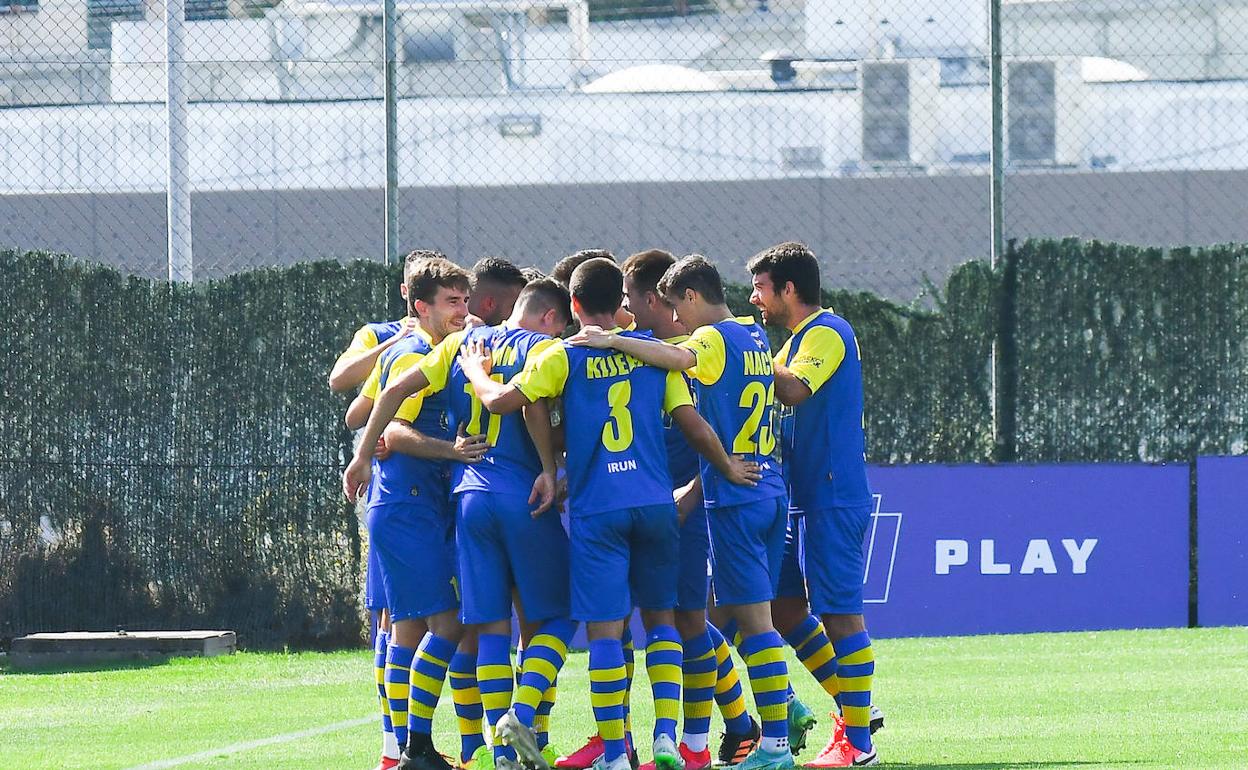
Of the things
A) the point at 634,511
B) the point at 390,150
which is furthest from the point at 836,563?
the point at 390,150

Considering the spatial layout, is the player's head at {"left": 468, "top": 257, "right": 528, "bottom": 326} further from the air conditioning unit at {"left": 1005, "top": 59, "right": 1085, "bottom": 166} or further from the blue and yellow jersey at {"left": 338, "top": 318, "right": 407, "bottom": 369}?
the air conditioning unit at {"left": 1005, "top": 59, "right": 1085, "bottom": 166}

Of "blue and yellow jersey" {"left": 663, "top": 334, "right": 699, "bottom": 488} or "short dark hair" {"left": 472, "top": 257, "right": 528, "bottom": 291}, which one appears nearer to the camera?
"short dark hair" {"left": 472, "top": 257, "right": 528, "bottom": 291}

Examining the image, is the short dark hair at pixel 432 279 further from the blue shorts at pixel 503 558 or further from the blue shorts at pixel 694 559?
the blue shorts at pixel 694 559

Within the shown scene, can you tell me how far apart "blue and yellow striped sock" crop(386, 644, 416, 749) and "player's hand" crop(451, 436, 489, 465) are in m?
0.84

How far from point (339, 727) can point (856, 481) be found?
280 centimetres

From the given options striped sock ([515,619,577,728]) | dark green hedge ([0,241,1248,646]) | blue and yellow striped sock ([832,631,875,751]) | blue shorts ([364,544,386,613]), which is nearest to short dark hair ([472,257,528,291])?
blue shorts ([364,544,386,613])

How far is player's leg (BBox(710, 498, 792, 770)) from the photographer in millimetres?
6664

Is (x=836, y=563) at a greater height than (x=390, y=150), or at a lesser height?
lesser

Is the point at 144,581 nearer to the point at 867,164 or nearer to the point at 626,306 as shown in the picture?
the point at 626,306

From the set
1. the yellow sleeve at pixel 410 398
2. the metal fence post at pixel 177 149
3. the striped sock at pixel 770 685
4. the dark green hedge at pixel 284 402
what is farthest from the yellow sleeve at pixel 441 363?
the metal fence post at pixel 177 149

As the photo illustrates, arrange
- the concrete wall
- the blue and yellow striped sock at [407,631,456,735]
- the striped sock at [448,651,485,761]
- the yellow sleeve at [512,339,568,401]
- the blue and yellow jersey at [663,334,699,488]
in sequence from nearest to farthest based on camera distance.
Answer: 1. the yellow sleeve at [512,339,568,401]
2. the blue and yellow striped sock at [407,631,456,735]
3. the striped sock at [448,651,485,761]
4. the blue and yellow jersey at [663,334,699,488]
5. the concrete wall

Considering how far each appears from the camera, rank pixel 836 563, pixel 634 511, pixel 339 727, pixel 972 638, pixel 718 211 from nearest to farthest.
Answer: pixel 634 511 → pixel 836 563 → pixel 339 727 → pixel 972 638 → pixel 718 211

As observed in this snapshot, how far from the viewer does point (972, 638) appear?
37.9ft

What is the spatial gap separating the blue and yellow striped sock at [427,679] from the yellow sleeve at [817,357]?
171 centimetres
